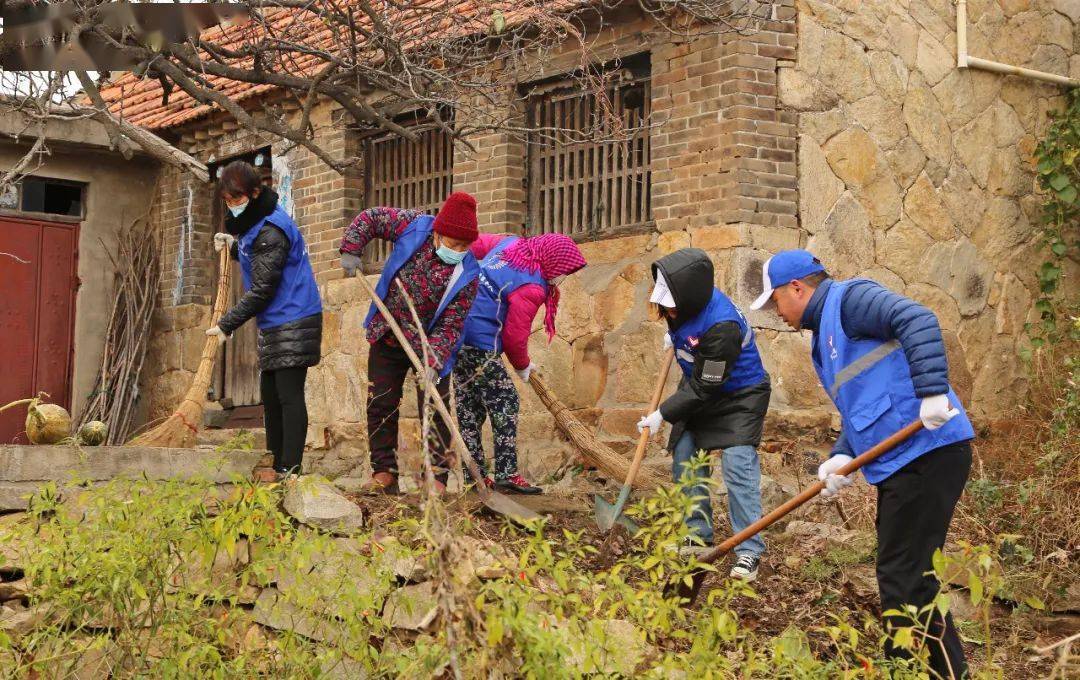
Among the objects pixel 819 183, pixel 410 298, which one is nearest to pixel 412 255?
pixel 410 298

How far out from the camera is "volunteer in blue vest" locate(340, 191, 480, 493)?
6.55m

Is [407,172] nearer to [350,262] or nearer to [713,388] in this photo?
[350,262]

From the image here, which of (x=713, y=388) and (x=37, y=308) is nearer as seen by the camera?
(x=713, y=388)

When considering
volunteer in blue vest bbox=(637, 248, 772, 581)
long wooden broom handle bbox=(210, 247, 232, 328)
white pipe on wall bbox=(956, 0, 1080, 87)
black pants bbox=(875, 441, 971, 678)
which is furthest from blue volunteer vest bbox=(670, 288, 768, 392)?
white pipe on wall bbox=(956, 0, 1080, 87)

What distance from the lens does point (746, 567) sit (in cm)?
597

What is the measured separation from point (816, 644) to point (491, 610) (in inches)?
96.0

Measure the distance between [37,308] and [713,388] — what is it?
8.31 m

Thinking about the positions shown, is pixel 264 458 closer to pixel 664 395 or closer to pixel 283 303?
pixel 283 303

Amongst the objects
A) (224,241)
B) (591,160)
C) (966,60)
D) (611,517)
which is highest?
(966,60)

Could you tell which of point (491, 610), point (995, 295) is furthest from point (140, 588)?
point (995, 295)

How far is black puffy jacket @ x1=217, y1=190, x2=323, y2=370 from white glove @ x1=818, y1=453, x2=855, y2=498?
9.07 feet

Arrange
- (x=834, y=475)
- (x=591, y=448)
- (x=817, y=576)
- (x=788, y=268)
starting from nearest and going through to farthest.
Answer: (x=834, y=475), (x=788, y=268), (x=817, y=576), (x=591, y=448)

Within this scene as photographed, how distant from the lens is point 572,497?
747cm

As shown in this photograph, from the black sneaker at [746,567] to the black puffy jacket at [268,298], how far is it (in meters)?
2.30
